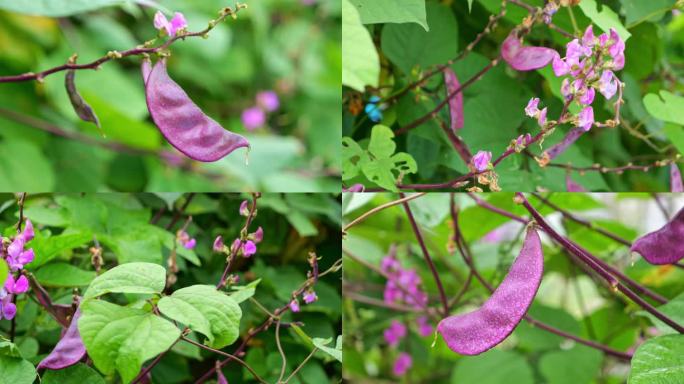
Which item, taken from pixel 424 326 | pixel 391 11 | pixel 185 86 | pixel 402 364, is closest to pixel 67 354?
pixel 391 11

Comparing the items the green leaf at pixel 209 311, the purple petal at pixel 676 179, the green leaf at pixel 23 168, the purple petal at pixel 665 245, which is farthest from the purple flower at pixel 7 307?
the green leaf at pixel 23 168

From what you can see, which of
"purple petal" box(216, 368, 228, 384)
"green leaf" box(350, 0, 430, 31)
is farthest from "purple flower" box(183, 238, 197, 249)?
"green leaf" box(350, 0, 430, 31)

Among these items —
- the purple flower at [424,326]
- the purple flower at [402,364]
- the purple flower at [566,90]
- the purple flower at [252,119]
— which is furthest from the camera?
the purple flower at [252,119]

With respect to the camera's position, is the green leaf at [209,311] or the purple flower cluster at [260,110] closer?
the green leaf at [209,311]

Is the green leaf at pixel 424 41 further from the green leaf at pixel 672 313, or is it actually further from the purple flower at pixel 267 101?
the purple flower at pixel 267 101

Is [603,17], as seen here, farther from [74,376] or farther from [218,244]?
[74,376]

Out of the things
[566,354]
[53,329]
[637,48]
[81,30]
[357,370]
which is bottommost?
[357,370]

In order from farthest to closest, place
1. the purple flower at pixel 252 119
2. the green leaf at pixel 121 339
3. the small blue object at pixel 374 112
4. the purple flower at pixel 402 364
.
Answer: the purple flower at pixel 252 119 → the purple flower at pixel 402 364 → the small blue object at pixel 374 112 → the green leaf at pixel 121 339

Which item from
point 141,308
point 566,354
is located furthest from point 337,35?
point 141,308

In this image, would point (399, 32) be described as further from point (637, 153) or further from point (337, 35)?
point (337, 35)
